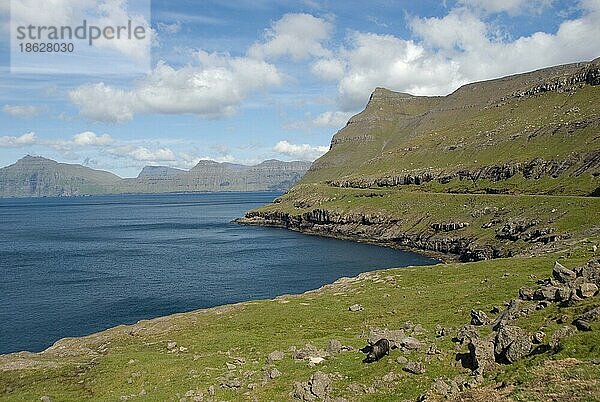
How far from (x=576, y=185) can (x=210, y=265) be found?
119529 mm

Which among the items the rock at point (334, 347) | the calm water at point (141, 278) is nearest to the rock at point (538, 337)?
the rock at point (334, 347)

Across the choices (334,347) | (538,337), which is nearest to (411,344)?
(334,347)

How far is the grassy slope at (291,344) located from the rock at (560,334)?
0.69 metres

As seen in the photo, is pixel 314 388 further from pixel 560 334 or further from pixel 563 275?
pixel 563 275

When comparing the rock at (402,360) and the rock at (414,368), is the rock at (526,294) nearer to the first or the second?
the rock at (402,360)

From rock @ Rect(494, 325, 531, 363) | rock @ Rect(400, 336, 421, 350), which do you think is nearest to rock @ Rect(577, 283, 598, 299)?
rock @ Rect(494, 325, 531, 363)

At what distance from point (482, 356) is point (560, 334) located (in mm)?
5486

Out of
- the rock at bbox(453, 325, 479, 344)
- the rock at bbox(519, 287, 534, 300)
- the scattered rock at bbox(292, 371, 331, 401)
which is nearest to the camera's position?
the scattered rock at bbox(292, 371, 331, 401)

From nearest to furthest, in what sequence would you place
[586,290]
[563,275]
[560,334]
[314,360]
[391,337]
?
[560,334] → [586,290] → [391,337] → [314,360] → [563,275]

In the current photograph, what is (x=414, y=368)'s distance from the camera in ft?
113

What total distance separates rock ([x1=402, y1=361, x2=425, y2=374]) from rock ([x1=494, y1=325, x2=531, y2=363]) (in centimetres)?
510

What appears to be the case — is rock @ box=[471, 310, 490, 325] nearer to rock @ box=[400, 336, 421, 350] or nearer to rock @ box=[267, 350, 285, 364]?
rock @ box=[400, 336, 421, 350]

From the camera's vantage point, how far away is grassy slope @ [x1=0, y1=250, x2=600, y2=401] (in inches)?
1377

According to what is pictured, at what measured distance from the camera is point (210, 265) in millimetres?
155250
